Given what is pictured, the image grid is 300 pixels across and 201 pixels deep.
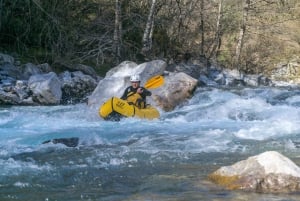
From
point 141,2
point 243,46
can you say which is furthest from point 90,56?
point 243,46

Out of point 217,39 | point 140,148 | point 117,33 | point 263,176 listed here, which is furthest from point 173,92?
point 217,39

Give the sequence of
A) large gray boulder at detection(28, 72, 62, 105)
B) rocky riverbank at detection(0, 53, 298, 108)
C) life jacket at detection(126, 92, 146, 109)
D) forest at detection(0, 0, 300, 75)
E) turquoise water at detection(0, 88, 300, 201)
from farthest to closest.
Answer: forest at detection(0, 0, 300, 75) → large gray boulder at detection(28, 72, 62, 105) → rocky riverbank at detection(0, 53, 298, 108) → life jacket at detection(126, 92, 146, 109) → turquoise water at detection(0, 88, 300, 201)

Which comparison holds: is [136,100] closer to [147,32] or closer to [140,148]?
[140,148]

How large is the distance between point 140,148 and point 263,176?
94.6 inches

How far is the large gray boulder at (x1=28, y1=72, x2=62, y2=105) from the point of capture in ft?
38.0

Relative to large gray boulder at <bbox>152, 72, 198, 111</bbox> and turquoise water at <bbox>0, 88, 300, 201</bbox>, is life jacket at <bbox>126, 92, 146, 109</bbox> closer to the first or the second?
turquoise water at <bbox>0, 88, 300, 201</bbox>

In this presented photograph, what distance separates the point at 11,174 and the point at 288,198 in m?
2.74

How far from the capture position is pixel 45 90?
11688 mm

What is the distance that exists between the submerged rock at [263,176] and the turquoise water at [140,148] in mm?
135

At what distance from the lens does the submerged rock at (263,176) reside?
15.1ft

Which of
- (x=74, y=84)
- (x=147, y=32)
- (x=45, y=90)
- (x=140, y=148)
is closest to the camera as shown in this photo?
(x=140, y=148)

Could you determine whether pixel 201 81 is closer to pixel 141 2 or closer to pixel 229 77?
pixel 229 77

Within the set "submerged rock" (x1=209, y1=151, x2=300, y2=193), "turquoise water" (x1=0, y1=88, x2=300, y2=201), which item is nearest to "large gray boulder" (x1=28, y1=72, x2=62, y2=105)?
"turquoise water" (x1=0, y1=88, x2=300, y2=201)

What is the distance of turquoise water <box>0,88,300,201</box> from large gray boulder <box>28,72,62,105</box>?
1.89 ft
